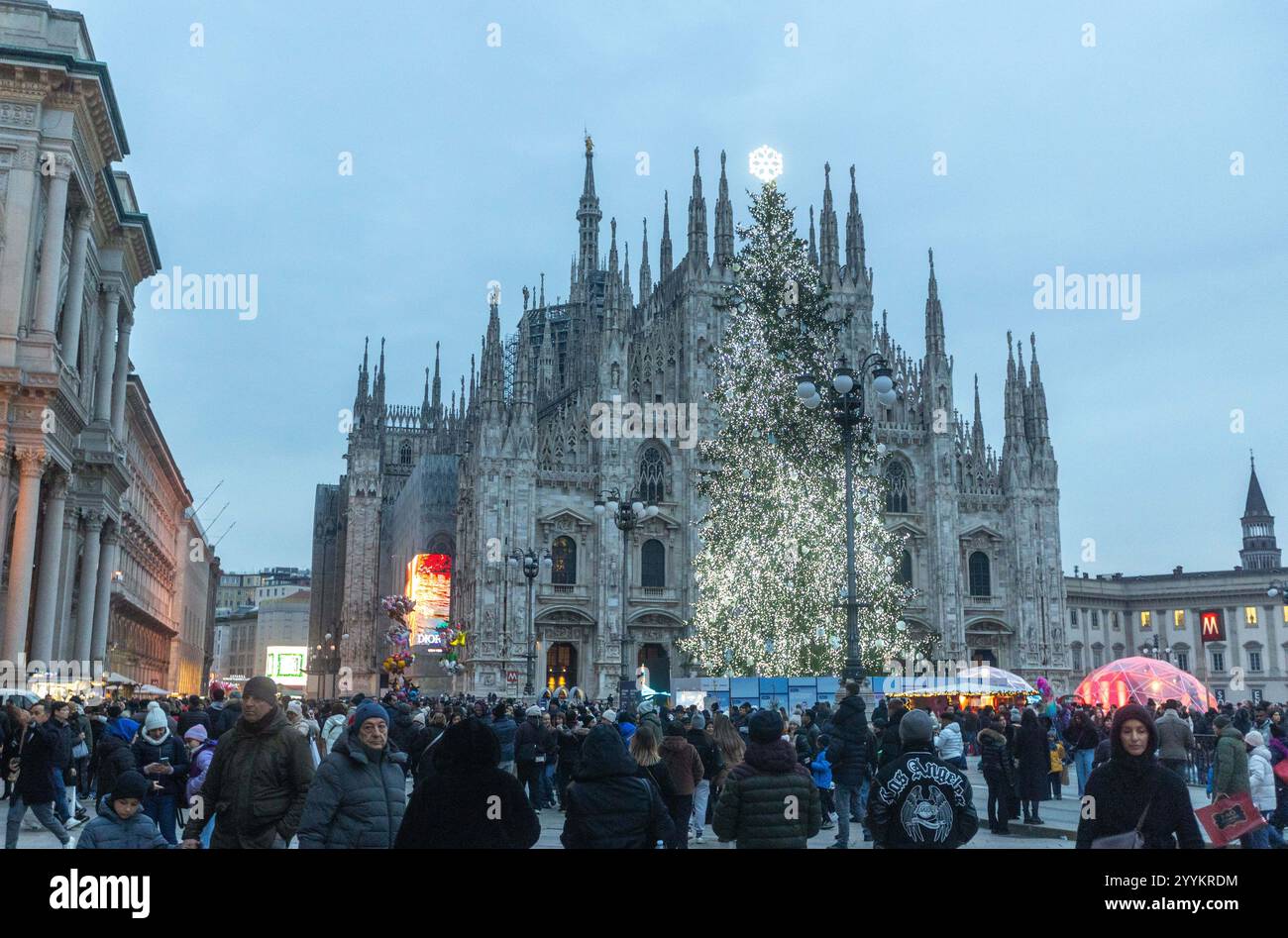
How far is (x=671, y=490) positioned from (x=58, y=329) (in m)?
27.6

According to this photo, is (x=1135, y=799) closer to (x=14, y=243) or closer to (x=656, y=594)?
(x=14, y=243)

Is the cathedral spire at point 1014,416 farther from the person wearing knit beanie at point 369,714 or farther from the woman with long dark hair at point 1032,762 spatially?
the person wearing knit beanie at point 369,714

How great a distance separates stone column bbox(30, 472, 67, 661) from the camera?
27594 millimetres

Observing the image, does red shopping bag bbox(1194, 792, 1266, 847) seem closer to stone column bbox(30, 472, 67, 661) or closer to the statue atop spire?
stone column bbox(30, 472, 67, 661)

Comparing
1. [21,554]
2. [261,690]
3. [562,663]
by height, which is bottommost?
[261,690]

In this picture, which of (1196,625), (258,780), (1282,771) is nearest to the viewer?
(258,780)

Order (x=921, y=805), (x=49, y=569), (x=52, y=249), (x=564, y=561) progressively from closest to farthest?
1. (x=921, y=805)
2. (x=52, y=249)
3. (x=49, y=569)
4. (x=564, y=561)

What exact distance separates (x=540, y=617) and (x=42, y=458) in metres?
26.3

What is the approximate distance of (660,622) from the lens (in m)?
51.4

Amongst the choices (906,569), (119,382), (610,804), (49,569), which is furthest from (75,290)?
(906,569)

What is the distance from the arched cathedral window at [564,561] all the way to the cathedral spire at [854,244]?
18629 millimetres

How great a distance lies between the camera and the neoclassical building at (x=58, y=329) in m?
25.8

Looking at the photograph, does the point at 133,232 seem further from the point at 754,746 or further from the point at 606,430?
the point at 754,746

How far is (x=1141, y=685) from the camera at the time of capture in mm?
31172
